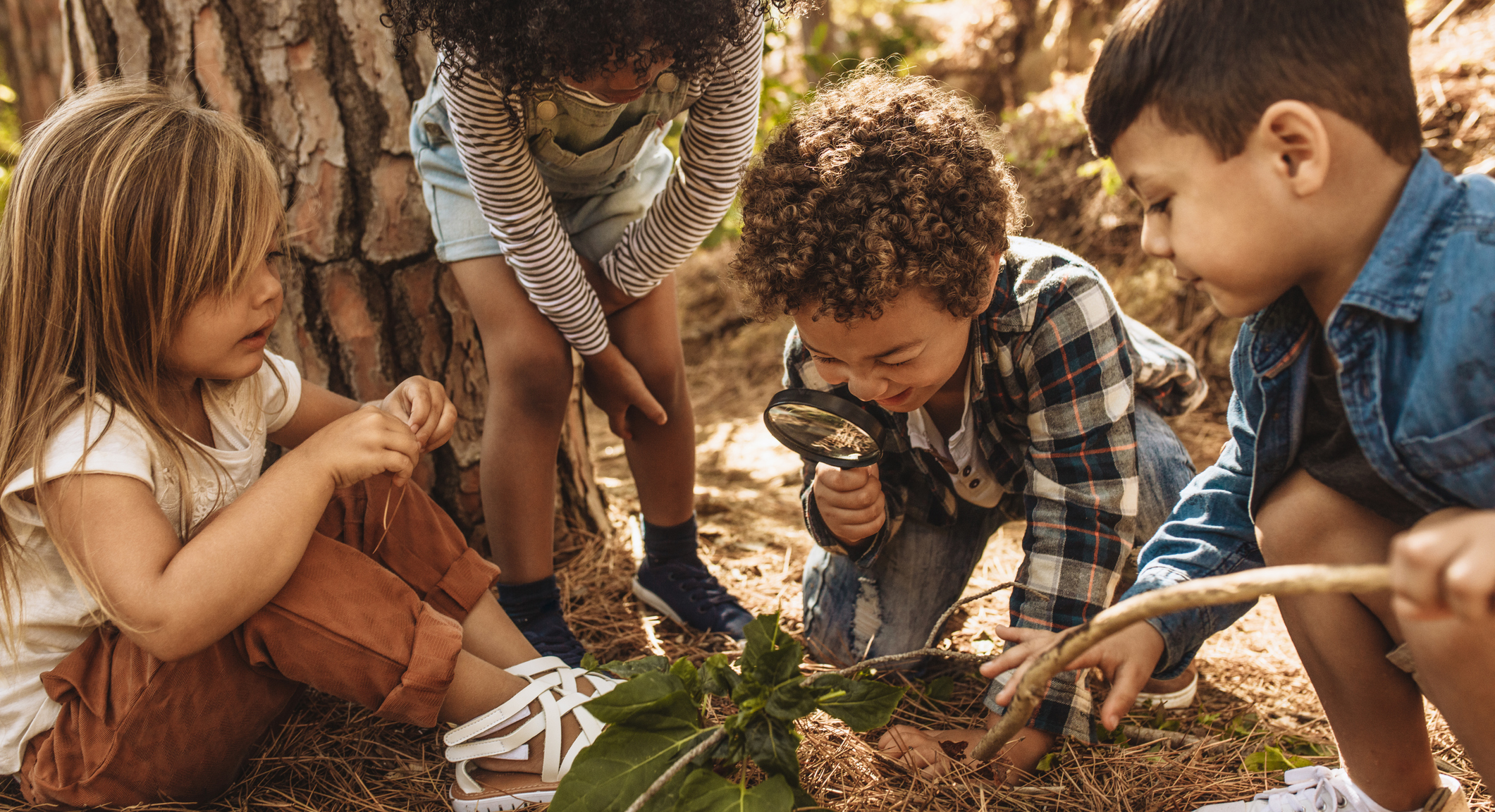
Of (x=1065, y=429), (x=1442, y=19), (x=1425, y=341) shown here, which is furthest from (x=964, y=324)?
(x=1442, y=19)

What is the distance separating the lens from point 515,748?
5.33ft

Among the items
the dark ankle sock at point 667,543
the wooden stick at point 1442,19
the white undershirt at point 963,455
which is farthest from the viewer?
the wooden stick at point 1442,19

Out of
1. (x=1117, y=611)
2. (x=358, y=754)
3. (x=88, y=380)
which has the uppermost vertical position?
(x=88, y=380)

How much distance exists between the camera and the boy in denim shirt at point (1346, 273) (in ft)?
3.56

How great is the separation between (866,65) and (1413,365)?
1204 millimetres

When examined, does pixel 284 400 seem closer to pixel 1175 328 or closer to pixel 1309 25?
pixel 1309 25

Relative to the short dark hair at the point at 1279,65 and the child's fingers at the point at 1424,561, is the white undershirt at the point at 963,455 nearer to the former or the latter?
the short dark hair at the point at 1279,65

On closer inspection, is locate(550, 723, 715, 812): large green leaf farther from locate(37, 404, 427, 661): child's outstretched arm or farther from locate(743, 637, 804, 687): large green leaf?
locate(37, 404, 427, 661): child's outstretched arm

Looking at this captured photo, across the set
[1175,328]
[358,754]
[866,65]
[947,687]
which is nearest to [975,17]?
[1175,328]

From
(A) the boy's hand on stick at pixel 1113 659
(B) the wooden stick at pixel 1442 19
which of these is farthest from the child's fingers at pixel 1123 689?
(B) the wooden stick at pixel 1442 19

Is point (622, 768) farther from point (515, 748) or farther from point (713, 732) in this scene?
point (515, 748)

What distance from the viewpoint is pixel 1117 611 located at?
992 mm

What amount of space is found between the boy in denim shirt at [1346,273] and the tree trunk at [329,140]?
172cm

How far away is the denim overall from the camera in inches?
77.7
